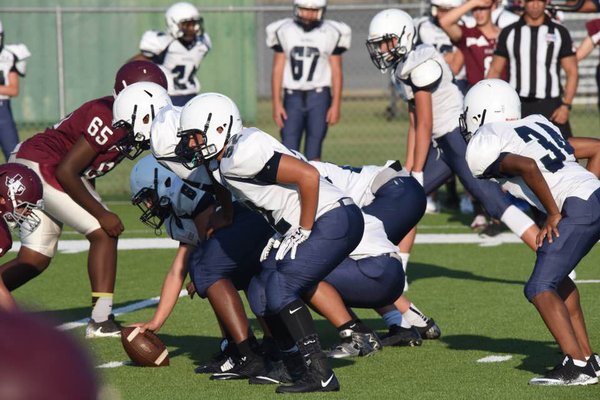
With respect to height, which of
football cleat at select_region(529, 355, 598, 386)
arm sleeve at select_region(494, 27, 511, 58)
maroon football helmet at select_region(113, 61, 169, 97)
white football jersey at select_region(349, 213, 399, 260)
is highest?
maroon football helmet at select_region(113, 61, 169, 97)

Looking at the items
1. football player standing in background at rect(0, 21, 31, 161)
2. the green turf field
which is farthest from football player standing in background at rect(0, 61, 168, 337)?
football player standing in background at rect(0, 21, 31, 161)

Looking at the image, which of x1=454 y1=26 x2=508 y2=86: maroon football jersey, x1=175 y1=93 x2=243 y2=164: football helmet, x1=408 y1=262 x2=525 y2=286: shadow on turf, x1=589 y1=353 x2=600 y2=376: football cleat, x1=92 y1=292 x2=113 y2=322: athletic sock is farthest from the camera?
x1=454 y1=26 x2=508 y2=86: maroon football jersey


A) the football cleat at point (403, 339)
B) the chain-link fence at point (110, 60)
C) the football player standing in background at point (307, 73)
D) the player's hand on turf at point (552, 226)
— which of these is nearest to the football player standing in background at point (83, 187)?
the football cleat at point (403, 339)

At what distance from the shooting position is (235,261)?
455cm

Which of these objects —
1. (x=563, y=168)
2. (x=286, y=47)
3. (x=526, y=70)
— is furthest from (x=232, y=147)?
(x=286, y=47)

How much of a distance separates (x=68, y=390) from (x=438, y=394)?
3.24 m

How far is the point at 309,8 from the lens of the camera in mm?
9641

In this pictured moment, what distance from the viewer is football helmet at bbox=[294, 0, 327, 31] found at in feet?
31.6

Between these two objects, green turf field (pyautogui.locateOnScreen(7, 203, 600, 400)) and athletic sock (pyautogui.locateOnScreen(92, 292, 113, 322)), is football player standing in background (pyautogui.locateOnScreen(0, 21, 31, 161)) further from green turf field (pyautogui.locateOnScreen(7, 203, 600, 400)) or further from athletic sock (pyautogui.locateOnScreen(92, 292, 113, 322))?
athletic sock (pyautogui.locateOnScreen(92, 292, 113, 322))

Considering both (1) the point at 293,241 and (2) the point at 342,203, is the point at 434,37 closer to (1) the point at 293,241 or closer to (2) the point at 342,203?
(2) the point at 342,203

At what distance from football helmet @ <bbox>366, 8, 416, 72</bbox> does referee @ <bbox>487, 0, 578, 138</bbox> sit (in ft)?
5.37

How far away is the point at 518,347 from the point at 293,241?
154cm

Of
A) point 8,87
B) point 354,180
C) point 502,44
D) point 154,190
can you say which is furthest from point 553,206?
point 8,87

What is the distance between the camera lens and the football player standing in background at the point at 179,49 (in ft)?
34.3
